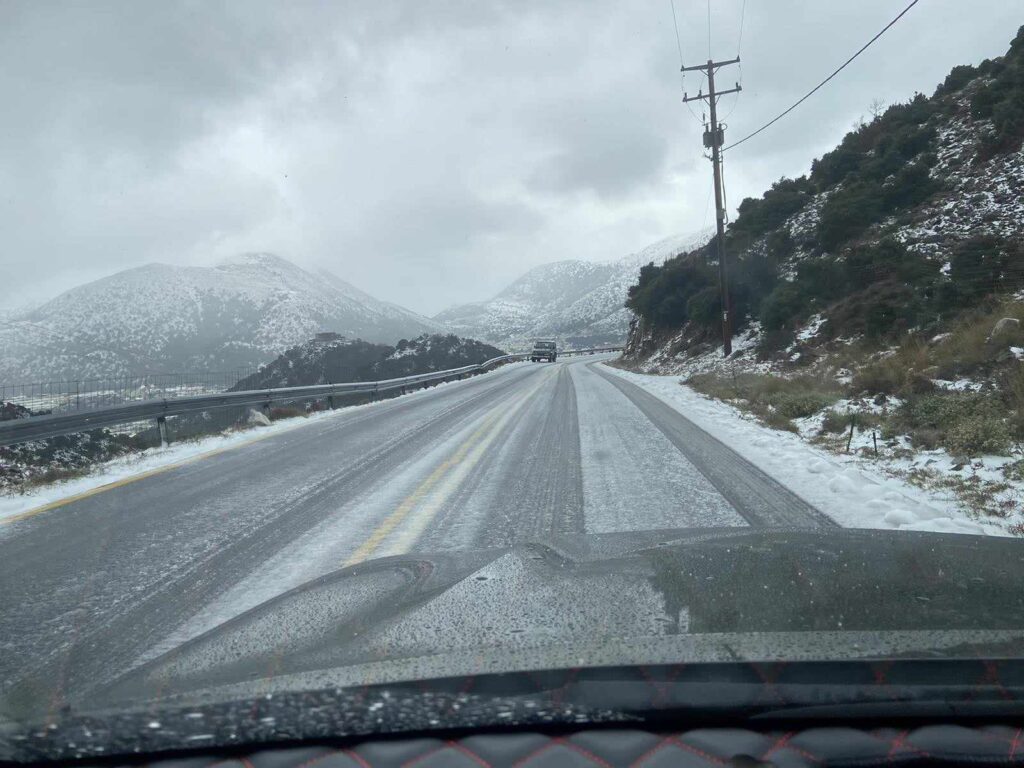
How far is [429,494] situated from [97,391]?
8.64 meters

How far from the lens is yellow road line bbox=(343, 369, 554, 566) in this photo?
579 cm

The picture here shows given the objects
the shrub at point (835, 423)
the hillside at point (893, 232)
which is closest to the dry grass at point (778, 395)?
the shrub at point (835, 423)

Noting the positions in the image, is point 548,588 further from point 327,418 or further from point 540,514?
point 327,418

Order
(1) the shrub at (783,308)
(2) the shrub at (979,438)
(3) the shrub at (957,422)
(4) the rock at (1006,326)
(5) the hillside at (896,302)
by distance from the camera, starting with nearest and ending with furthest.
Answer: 1. (2) the shrub at (979,438)
2. (3) the shrub at (957,422)
3. (5) the hillside at (896,302)
4. (4) the rock at (1006,326)
5. (1) the shrub at (783,308)

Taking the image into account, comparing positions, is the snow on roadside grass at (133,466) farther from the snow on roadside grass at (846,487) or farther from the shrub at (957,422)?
the shrub at (957,422)

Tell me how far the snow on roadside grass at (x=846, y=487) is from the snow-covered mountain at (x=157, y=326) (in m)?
14.2

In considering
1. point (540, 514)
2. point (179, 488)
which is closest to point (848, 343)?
point (540, 514)

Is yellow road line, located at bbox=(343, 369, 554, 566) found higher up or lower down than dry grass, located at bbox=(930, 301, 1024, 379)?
lower down

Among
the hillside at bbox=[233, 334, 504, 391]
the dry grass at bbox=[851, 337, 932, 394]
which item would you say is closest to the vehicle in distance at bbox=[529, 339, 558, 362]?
the hillside at bbox=[233, 334, 504, 391]

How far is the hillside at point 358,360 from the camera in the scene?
32.4 meters

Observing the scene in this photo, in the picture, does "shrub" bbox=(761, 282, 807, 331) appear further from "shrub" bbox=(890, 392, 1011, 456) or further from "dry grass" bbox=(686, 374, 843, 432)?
"shrub" bbox=(890, 392, 1011, 456)

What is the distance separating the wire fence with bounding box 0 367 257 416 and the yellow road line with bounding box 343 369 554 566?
21.4 feet

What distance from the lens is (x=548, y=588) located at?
11.0 ft

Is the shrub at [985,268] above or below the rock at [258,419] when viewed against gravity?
above
